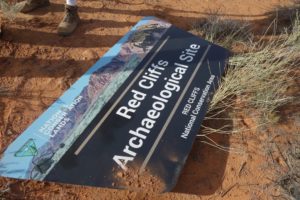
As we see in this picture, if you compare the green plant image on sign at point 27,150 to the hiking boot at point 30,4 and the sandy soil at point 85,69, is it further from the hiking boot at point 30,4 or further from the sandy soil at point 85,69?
the hiking boot at point 30,4

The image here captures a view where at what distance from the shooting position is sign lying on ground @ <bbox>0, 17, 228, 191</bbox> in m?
2.28

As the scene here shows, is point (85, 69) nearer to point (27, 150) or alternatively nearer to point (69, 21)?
point (69, 21)

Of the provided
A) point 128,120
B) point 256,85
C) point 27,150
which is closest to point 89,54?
point 128,120

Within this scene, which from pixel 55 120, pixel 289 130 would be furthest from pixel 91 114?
pixel 289 130

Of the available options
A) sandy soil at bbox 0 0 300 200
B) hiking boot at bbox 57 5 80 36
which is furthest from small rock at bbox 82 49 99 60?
hiking boot at bbox 57 5 80 36

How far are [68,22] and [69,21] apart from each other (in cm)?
1

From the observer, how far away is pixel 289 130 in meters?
2.79

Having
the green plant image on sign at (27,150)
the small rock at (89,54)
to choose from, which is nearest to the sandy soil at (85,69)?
the small rock at (89,54)

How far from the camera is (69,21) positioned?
132 inches

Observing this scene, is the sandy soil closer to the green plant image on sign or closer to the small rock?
the small rock

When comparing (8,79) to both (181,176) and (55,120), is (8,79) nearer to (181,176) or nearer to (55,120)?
(55,120)

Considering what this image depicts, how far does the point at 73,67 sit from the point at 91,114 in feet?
2.08

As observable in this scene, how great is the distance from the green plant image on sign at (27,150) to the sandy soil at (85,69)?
0.13 m

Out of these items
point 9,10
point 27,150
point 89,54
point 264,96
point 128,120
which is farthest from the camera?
point 9,10
